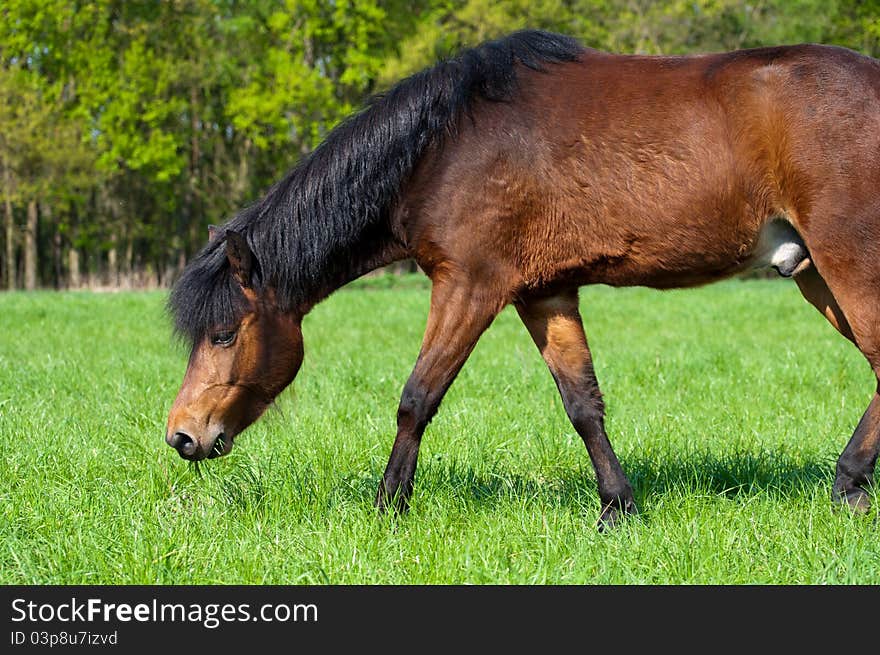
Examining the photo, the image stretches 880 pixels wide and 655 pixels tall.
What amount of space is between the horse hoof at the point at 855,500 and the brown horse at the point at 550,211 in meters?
0.01

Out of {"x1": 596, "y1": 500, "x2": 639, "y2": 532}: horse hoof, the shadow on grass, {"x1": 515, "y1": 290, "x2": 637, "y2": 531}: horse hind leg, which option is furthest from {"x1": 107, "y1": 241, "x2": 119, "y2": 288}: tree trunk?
{"x1": 596, "y1": 500, "x2": 639, "y2": 532}: horse hoof

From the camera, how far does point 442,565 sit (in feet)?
12.4

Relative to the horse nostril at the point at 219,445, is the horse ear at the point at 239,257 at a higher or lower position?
higher

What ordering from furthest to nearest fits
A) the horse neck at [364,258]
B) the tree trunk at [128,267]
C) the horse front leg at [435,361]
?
the tree trunk at [128,267]
the horse neck at [364,258]
the horse front leg at [435,361]

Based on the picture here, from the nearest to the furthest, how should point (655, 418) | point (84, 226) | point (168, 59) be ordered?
point (655, 418)
point (168, 59)
point (84, 226)

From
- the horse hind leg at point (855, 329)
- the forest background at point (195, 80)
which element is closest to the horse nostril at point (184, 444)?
the horse hind leg at point (855, 329)

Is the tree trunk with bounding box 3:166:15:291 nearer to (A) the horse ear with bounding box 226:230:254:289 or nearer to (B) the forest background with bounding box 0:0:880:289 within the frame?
(B) the forest background with bounding box 0:0:880:289

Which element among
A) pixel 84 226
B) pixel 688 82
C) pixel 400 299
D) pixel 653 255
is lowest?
pixel 84 226

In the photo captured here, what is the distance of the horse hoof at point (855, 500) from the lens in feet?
15.5

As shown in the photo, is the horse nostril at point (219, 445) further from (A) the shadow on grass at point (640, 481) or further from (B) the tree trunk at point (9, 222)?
(B) the tree trunk at point (9, 222)

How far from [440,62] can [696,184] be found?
4.67ft

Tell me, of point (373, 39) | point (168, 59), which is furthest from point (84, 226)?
point (373, 39)

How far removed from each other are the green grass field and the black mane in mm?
678
